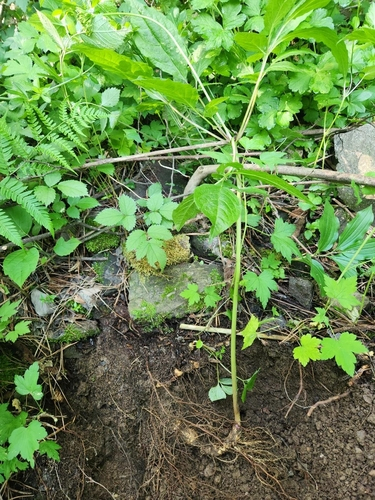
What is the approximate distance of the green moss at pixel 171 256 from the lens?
161 cm

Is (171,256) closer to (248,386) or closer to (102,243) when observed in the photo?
(102,243)

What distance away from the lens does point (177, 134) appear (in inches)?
71.7

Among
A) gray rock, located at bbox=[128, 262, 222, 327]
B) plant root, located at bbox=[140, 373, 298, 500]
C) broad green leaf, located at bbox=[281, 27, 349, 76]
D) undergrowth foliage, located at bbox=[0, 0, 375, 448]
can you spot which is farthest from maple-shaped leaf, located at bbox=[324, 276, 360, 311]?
broad green leaf, located at bbox=[281, 27, 349, 76]

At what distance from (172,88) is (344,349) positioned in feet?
3.51

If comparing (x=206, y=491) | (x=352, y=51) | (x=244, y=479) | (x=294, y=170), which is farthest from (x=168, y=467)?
(x=352, y=51)

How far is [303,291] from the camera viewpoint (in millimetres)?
1580

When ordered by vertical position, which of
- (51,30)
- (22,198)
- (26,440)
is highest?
(51,30)

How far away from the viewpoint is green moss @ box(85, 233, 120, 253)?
1689 millimetres

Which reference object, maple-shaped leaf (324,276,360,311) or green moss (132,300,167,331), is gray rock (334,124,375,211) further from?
green moss (132,300,167,331)

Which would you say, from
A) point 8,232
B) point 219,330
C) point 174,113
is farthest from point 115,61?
point 219,330

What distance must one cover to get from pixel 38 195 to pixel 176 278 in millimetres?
688

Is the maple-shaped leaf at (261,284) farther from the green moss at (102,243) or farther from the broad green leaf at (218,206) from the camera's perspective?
the green moss at (102,243)

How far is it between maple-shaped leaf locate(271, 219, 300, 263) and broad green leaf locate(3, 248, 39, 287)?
101 centimetres

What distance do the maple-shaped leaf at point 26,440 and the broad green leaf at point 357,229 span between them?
1.40 m
